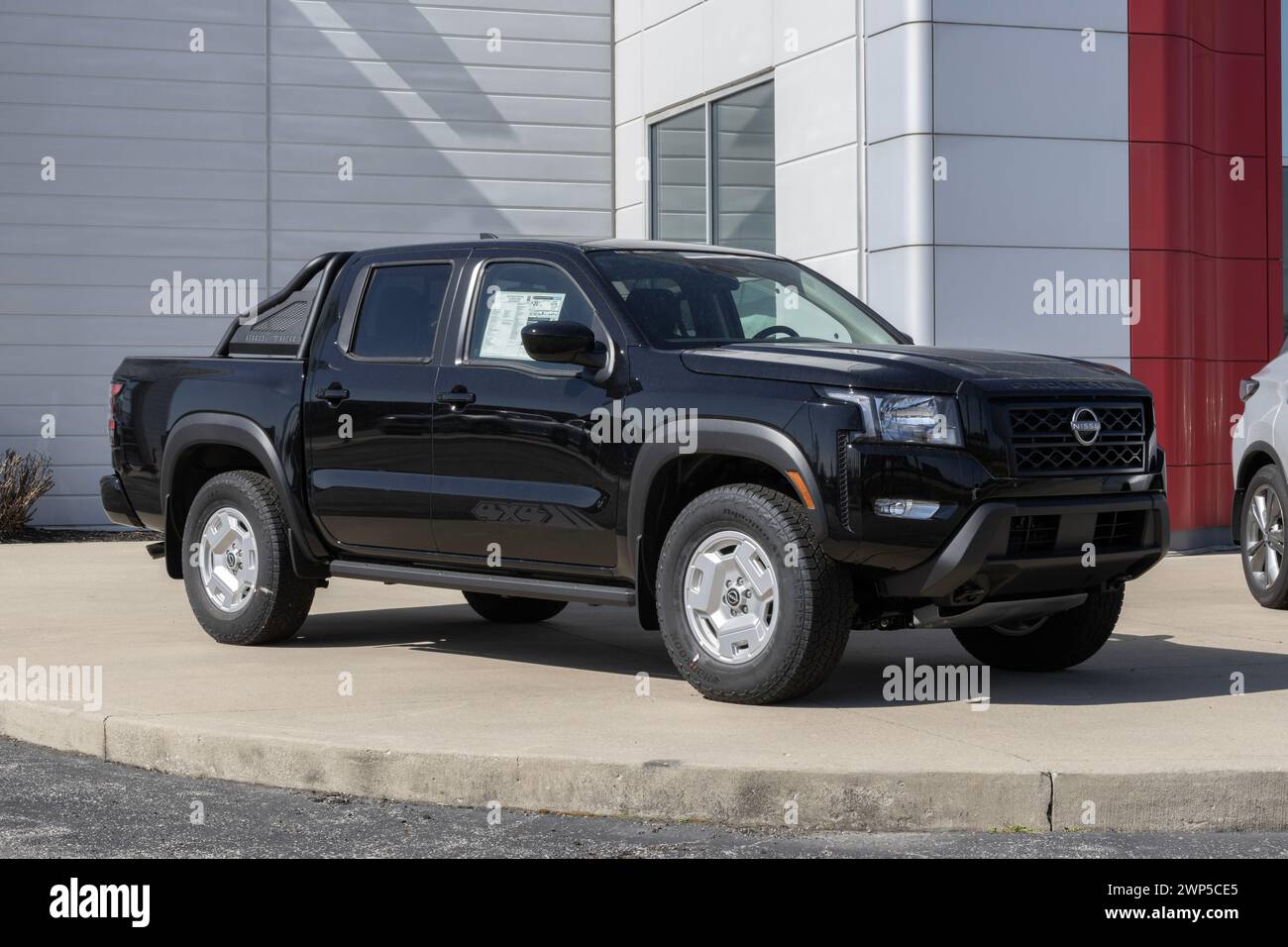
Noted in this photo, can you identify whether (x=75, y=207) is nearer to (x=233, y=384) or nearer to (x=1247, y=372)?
(x=233, y=384)

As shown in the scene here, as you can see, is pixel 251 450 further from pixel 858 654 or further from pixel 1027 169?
pixel 1027 169

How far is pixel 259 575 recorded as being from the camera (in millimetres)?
8836

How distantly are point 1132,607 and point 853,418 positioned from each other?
4733 mm

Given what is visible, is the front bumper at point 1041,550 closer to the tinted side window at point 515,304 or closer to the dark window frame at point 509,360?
the dark window frame at point 509,360

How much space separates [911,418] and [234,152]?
42.0 ft

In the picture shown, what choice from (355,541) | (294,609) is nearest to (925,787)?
(355,541)

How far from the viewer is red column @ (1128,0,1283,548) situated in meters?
14.1

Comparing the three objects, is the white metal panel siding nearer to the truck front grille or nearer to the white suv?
the white suv

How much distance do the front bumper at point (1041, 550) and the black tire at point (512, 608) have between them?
3.46 metres

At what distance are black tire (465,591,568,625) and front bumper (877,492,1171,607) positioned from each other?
3465mm

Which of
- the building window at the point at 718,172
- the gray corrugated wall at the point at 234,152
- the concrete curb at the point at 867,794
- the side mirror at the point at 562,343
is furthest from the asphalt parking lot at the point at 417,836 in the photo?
the gray corrugated wall at the point at 234,152

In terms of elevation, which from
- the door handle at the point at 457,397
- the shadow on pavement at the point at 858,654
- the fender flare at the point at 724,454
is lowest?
the shadow on pavement at the point at 858,654

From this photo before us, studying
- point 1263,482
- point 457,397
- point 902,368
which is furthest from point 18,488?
point 902,368

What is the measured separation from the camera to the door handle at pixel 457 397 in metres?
Answer: 7.86
